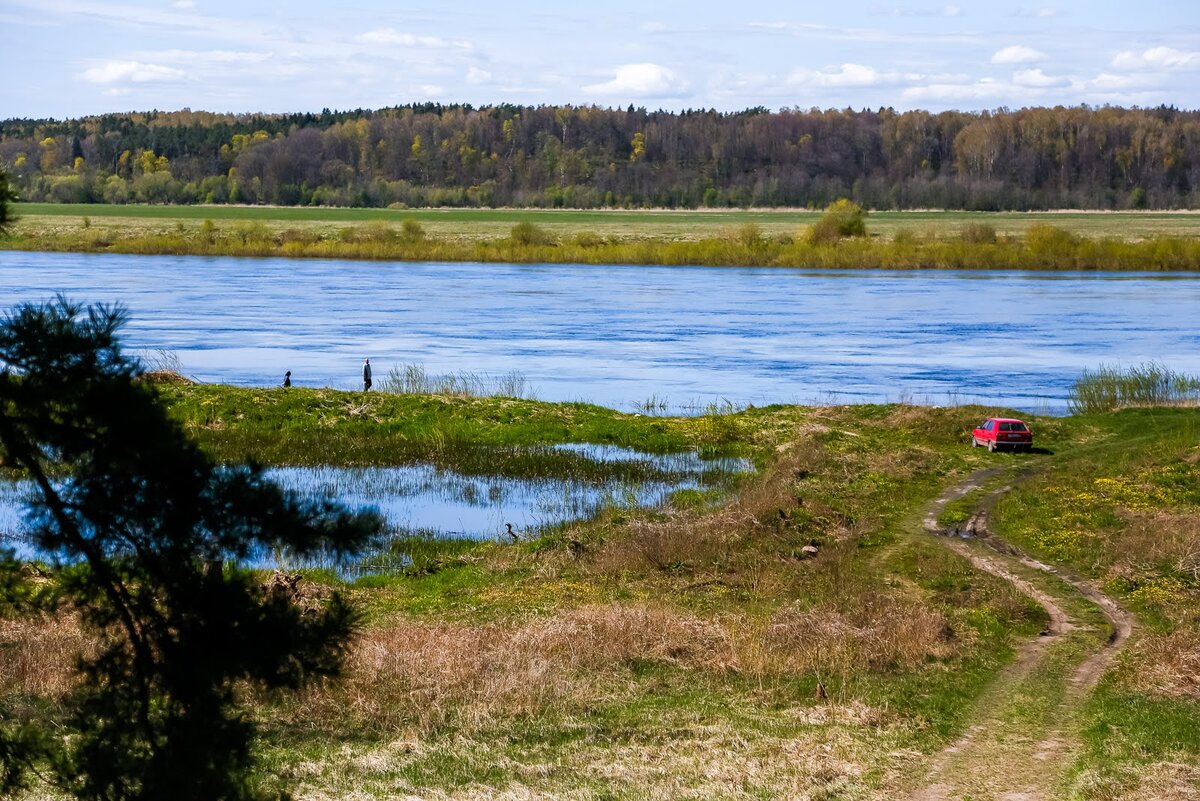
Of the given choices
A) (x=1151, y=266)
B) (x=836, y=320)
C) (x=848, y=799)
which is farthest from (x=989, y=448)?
(x=1151, y=266)

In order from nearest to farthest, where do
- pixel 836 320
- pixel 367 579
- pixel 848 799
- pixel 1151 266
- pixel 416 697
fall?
pixel 848 799
pixel 416 697
pixel 367 579
pixel 836 320
pixel 1151 266

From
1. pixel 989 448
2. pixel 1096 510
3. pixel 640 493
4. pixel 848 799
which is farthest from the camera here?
pixel 989 448

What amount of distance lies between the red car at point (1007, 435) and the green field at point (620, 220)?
8701 centimetres

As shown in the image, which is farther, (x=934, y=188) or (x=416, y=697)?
(x=934, y=188)

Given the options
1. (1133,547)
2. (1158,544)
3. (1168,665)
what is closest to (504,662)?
(1168,665)

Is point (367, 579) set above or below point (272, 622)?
below

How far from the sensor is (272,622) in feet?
22.2

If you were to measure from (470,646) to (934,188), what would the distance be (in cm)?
19009

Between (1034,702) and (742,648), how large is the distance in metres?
3.04

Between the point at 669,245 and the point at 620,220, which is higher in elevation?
the point at 620,220

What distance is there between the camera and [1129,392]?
38.5 m

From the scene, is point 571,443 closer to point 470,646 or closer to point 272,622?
point 470,646

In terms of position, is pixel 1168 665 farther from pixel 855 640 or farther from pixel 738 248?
pixel 738 248

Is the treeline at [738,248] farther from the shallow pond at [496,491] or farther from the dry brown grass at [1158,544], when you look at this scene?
the dry brown grass at [1158,544]
